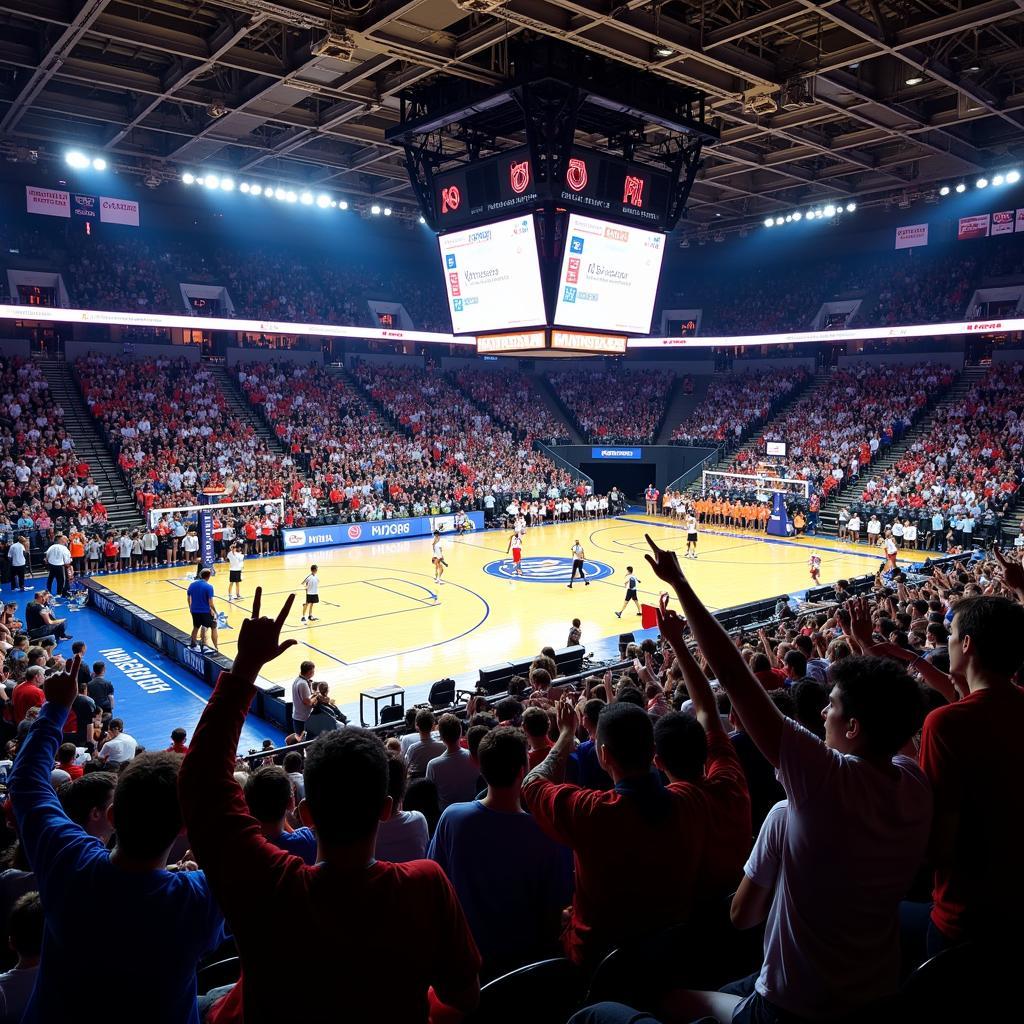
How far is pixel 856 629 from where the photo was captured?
11.3 ft

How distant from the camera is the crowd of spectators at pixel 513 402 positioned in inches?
1646

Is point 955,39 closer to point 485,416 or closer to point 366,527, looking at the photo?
point 366,527

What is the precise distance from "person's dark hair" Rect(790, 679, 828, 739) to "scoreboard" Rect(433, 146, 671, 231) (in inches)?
499

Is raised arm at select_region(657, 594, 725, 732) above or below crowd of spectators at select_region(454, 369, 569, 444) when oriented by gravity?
below

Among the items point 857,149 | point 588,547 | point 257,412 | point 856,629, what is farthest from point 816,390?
point 856,629

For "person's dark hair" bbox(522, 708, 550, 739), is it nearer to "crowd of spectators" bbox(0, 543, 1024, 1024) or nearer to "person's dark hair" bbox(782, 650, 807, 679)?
"crowd of spectators" bbox(0, 543, 1024, 1024)

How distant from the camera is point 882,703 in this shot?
241 cm

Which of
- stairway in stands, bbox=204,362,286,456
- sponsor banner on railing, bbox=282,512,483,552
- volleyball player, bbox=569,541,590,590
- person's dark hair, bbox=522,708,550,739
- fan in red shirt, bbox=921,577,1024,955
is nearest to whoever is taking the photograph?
fan in red shirt, bbox=921,577,1024,955

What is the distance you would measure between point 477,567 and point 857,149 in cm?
1924

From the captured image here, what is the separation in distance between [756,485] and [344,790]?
36.0 m

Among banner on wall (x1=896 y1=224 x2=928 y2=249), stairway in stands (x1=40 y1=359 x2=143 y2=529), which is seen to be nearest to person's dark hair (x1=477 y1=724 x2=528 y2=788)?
stairway in stands (x1=40 y1=359 x2=143 y2=529)

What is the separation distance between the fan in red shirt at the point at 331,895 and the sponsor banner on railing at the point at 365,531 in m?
25.1

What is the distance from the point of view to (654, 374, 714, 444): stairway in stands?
4422cm

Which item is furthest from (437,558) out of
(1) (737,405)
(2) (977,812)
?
(1) (737,405)
